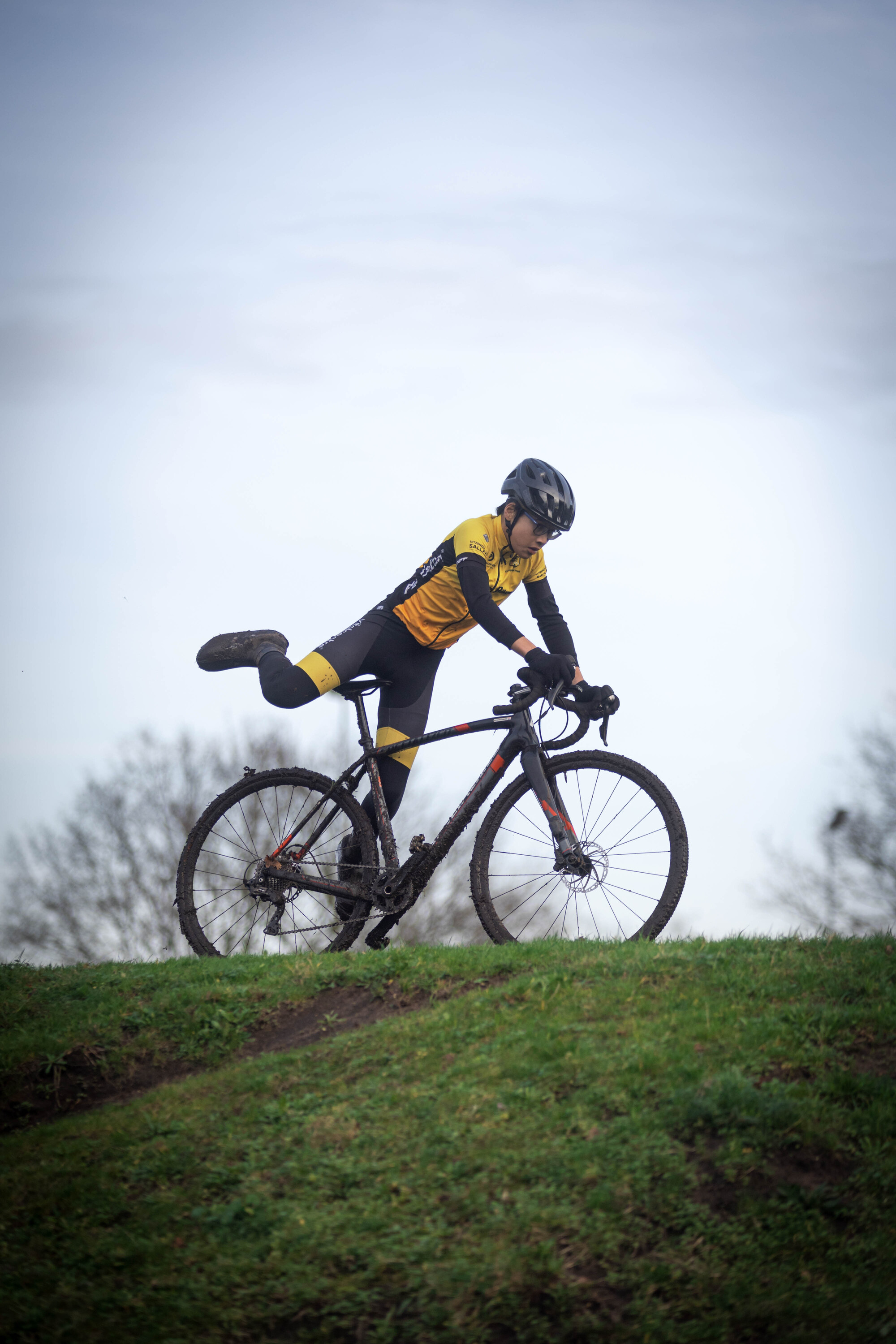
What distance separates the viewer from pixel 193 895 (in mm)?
6758

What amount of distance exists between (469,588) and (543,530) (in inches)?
→ 29.1

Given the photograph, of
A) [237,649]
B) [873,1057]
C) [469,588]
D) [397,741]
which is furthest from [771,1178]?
[237,649]

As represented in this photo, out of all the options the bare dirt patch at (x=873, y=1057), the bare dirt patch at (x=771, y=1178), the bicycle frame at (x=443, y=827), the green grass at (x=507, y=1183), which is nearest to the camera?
the green grass at (x=507, y=1183)

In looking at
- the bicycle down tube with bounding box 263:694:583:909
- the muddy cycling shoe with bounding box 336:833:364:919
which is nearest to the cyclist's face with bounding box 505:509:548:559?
the bicycle down tube with bounding box 263:694:583:909

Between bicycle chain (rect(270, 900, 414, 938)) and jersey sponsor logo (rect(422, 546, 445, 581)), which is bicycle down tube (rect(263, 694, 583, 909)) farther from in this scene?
jersey sponsor logo (rect(422, 546, 445, 581))

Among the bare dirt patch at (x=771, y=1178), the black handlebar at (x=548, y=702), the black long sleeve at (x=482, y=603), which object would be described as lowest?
the bare dirt patch at (x=771, y=1178)

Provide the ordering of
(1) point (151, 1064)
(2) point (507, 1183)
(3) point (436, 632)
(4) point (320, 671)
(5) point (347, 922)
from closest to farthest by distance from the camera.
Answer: (2) point (507, 1183) < (1) point (151, 1064) < (5) point (347, 922) < (4) point (320, 671) < (3) point (436, 632)

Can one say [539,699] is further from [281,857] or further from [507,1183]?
[507,1183]

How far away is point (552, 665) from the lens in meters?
6.07

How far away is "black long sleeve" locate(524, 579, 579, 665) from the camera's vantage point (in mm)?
7098

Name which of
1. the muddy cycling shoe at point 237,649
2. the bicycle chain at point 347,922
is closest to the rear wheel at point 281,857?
the bicycle chain at point 347,922

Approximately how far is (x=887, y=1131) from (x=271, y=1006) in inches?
122

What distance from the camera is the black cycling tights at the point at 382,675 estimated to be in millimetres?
6535

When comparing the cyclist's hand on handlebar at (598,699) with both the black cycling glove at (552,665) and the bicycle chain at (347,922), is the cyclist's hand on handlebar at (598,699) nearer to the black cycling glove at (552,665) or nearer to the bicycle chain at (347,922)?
the black cycling glove at (552,665)
